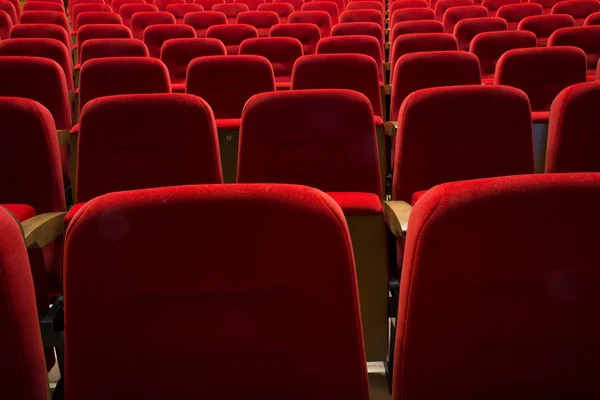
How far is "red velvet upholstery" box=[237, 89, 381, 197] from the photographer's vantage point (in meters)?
0.66

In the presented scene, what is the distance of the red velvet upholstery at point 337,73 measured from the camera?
994 mm

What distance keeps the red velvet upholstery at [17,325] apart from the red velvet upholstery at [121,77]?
69 cm

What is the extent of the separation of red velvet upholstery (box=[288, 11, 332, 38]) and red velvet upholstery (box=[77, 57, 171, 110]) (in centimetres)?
97

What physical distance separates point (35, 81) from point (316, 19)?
1.11m

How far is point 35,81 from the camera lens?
0.95m

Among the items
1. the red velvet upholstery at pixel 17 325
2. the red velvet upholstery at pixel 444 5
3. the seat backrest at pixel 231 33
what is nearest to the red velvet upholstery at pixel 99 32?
the seat backrest at pixel 231 33

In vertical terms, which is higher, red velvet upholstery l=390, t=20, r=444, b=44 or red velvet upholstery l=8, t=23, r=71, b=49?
red velvet upholstery l=8, t=23, r=71, b=49

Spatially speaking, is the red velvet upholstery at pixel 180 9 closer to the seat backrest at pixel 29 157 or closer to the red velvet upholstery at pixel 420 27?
the red velvet upholstery at pixel 420 27

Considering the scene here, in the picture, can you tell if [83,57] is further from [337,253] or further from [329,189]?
[337,253]

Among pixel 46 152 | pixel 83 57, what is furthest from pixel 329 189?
pixel 83 57

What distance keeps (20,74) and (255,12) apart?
1.04m

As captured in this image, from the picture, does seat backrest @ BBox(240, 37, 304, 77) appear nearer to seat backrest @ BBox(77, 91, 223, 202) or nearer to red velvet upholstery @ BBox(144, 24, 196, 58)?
red velvet upholstery @ BBox(144, 24, 196, 58)

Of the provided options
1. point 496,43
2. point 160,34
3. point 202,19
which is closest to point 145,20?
point 202,19

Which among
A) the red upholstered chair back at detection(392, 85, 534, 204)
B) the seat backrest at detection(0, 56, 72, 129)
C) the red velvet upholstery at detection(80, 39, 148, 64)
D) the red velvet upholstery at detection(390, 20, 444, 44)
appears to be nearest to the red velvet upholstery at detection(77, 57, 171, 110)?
the seat backrest at detection(0, 56, 72, 129)
